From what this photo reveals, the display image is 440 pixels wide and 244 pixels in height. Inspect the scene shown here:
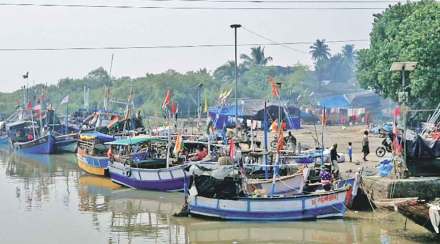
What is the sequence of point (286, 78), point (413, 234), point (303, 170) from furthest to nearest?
point (286, 78), point (303, 170), point (413, 234)

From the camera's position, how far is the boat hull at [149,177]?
26219 mm

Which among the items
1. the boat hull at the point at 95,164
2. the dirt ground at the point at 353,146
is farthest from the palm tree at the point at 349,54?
the boat hull at the point at 95,164

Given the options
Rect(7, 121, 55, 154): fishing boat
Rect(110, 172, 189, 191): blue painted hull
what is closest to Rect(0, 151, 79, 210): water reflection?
Rect(7, 121, 55, 154): fishing boat

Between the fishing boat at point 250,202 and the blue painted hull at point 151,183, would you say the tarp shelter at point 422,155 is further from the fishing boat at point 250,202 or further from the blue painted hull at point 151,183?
the blue painted hull at point 151,183

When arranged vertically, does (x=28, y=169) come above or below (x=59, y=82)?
below

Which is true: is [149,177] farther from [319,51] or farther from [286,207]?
[319,51]

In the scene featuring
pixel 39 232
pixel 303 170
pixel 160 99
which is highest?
pixel 160 99

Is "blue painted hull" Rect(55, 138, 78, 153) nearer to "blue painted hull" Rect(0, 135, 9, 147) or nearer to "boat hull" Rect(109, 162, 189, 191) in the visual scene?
"blue painted hull" Rect(0, 135, 9, 147)

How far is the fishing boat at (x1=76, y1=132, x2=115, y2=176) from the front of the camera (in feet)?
111

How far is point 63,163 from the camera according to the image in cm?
4400

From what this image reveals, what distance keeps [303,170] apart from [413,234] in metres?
4.49

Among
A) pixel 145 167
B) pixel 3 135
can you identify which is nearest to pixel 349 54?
pixel 3 135

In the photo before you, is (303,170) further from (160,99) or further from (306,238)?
(160,99)

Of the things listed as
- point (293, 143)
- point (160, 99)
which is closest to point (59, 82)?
point (160, 99)
